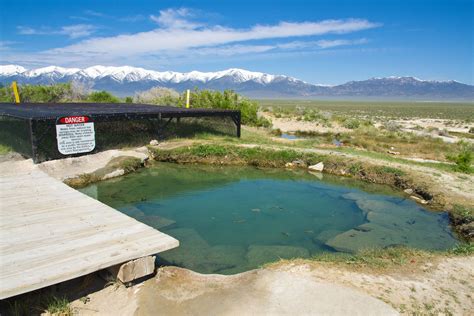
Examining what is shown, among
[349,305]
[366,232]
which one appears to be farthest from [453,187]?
[349,305]

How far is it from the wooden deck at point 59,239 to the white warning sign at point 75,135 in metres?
6.10

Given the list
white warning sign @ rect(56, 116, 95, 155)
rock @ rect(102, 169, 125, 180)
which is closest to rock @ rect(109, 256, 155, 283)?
rock @ rect(102, 169, 125, 180)

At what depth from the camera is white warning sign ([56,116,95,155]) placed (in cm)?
1395

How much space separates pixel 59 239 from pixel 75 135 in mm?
9793

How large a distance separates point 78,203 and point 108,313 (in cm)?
339

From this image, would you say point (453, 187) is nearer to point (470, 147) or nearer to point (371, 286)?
point (371, 286)

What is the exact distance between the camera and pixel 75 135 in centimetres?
1456

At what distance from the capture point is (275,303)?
499 cm

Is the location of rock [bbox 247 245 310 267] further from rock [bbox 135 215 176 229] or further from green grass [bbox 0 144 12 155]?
green grass [bbox 0 144 12 155]

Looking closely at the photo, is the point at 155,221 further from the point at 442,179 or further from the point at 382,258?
the point at 442,179

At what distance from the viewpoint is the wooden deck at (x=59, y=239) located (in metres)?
4.76

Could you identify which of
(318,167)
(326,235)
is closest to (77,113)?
(318,167)

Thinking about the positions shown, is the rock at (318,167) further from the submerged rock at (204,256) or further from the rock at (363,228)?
the submerged rock at (204,256)

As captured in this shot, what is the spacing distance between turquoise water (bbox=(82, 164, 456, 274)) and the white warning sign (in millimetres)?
2306
